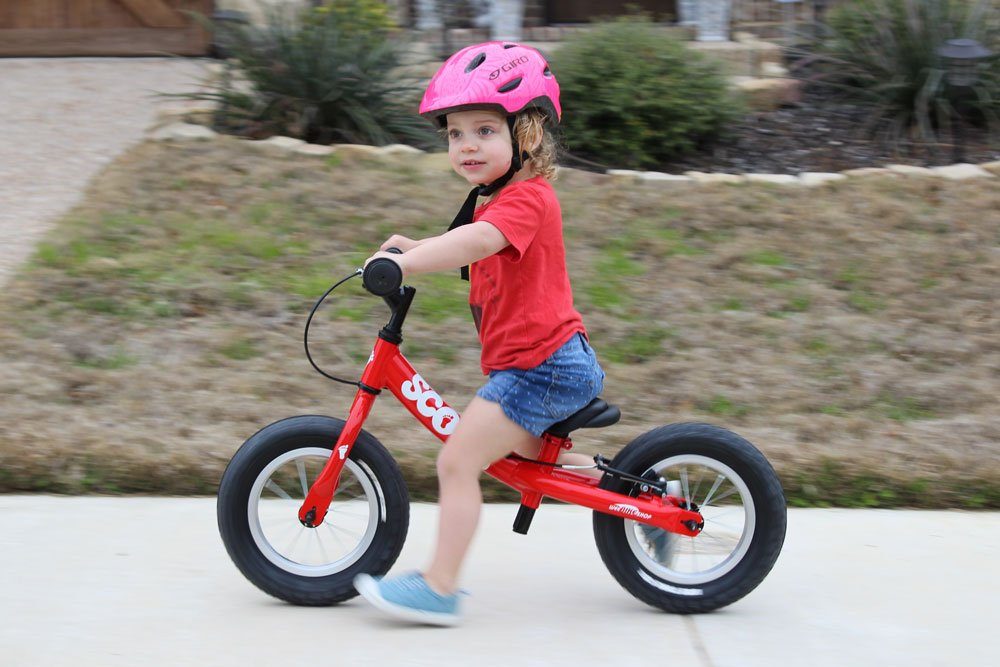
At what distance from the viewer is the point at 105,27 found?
888 cm

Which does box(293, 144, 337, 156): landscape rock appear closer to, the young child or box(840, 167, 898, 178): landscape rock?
box(840, 167, 898, 178): landscape rock

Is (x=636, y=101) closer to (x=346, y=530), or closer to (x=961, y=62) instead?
(x=961, y=62)

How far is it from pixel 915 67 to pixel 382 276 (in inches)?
223

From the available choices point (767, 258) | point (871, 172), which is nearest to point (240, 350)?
point (767, 258)

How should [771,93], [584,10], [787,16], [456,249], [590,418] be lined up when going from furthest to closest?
1. [584,10]
2. [787,16]
3. [771,93]
4. [590,418]
5. [456,249]

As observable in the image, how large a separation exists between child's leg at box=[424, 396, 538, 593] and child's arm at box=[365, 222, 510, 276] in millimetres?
427

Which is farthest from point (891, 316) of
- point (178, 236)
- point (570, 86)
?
point (178, 236)

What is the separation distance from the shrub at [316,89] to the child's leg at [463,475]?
418cm

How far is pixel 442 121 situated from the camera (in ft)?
10.1

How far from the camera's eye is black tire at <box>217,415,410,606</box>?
312 centimetres

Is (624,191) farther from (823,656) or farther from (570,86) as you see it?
(823,656)

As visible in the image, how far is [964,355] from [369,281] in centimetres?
327

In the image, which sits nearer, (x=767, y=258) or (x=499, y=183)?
(x=499, y=183)

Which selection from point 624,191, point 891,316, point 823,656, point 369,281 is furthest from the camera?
point 624,191
